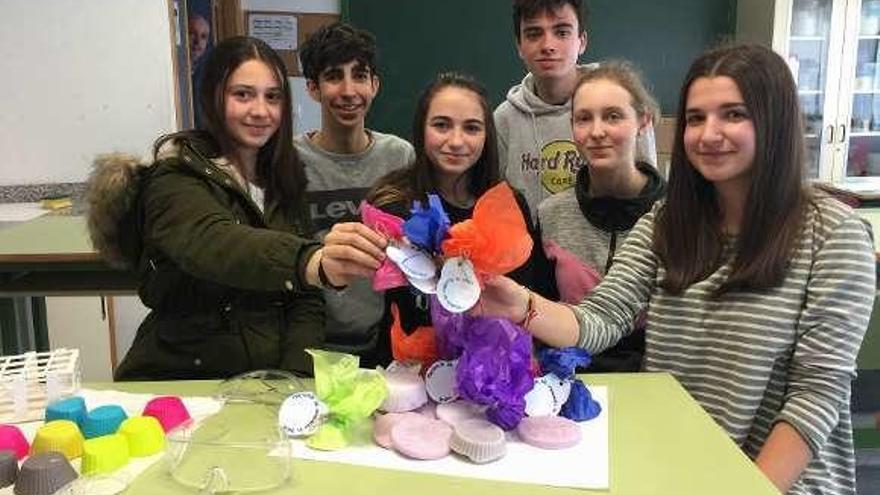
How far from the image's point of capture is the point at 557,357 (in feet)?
3.87

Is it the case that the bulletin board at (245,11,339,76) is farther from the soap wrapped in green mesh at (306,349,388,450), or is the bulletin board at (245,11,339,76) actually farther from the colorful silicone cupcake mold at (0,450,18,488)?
the colorful silicone cupcake mold at (0,450,18,488)

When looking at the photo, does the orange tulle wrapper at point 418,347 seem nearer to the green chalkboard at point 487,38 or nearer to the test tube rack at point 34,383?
the test tube rack at point 34,383

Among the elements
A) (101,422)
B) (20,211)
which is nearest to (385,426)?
(101,422)

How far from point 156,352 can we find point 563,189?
3.55 ft

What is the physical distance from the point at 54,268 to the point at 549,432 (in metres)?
1.64

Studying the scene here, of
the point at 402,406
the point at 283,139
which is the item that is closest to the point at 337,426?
the point at 402,406

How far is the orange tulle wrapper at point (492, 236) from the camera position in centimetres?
104

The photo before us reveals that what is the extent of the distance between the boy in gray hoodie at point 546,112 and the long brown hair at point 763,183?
2.16 feet

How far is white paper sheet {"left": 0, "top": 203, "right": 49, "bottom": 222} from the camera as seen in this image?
9.23 feet

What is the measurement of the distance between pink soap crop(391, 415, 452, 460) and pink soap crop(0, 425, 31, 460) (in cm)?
50

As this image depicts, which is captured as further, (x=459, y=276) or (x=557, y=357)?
(x=557, y=357)

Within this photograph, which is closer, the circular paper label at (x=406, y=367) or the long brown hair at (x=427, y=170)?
the circular paper label at (x=406, y=367)

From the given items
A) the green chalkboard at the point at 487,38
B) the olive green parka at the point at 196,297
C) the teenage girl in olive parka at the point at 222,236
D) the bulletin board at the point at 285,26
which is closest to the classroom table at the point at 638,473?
the teenage girl in olive parka at the point at 222,236

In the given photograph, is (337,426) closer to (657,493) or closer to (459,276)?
(459,276)
